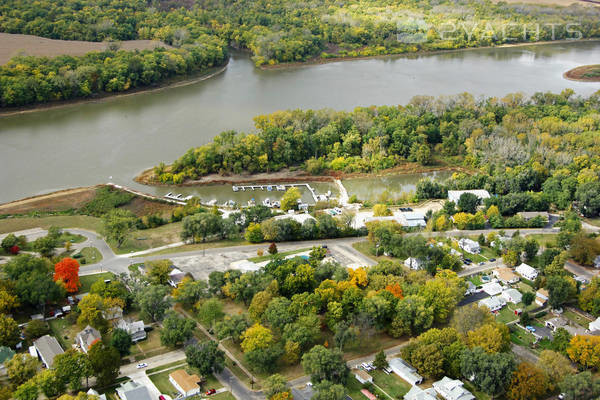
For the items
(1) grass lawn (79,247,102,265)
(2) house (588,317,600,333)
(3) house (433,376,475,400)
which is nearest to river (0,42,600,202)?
(1) grass lawn (79,247,102,265)

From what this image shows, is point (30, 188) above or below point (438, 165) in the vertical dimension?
above

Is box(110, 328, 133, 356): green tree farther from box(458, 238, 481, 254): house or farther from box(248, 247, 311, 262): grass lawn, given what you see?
box(458, 238, 481, 254): house

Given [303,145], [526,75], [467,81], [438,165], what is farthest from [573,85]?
[303,145]

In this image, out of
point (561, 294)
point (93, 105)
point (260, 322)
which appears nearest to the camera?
point (260, 322)

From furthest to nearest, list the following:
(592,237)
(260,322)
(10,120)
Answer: (10,120) < (592,237) < (260,322)

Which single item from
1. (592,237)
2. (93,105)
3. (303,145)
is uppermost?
(93,105)

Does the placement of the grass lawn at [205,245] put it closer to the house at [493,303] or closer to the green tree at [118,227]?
the green tree at [118,227]

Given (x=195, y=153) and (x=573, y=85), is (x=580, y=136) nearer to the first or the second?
(x=573, y=85)
